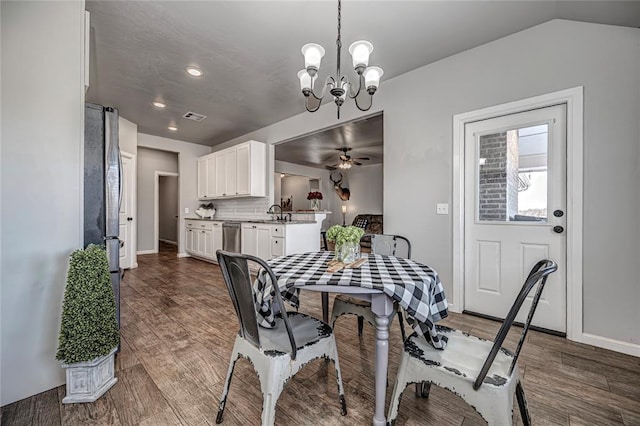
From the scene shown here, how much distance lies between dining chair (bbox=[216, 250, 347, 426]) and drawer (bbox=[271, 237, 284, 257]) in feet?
8.95

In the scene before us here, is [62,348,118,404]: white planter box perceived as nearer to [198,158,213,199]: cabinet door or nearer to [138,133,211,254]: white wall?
[198,158,213,199]: cabinet door

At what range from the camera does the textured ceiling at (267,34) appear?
2180 millimetres

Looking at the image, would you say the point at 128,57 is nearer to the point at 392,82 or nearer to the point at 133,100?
the point at 133,100

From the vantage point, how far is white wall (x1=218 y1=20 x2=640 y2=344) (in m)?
2.07

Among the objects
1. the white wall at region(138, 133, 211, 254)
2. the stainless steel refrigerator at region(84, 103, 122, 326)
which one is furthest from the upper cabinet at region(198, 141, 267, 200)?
the stainless steel refrigerator at region(84, 103, 122, 326)

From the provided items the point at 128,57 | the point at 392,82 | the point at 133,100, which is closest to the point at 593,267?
the point at 392,82

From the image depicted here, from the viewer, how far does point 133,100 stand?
13.4ft

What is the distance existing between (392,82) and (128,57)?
287 cm

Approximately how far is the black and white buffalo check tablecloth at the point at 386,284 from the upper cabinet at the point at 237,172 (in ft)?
12.4

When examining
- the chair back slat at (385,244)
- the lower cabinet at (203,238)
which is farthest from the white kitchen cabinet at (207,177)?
the chair back slat at (385,244)

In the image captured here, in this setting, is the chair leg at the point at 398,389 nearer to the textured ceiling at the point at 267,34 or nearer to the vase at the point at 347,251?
the vase at the point at 347,251

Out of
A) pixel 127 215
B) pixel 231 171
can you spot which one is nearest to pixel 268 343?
pixel 231 171

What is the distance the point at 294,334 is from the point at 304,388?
467 mm

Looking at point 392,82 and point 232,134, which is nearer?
point 392,82
